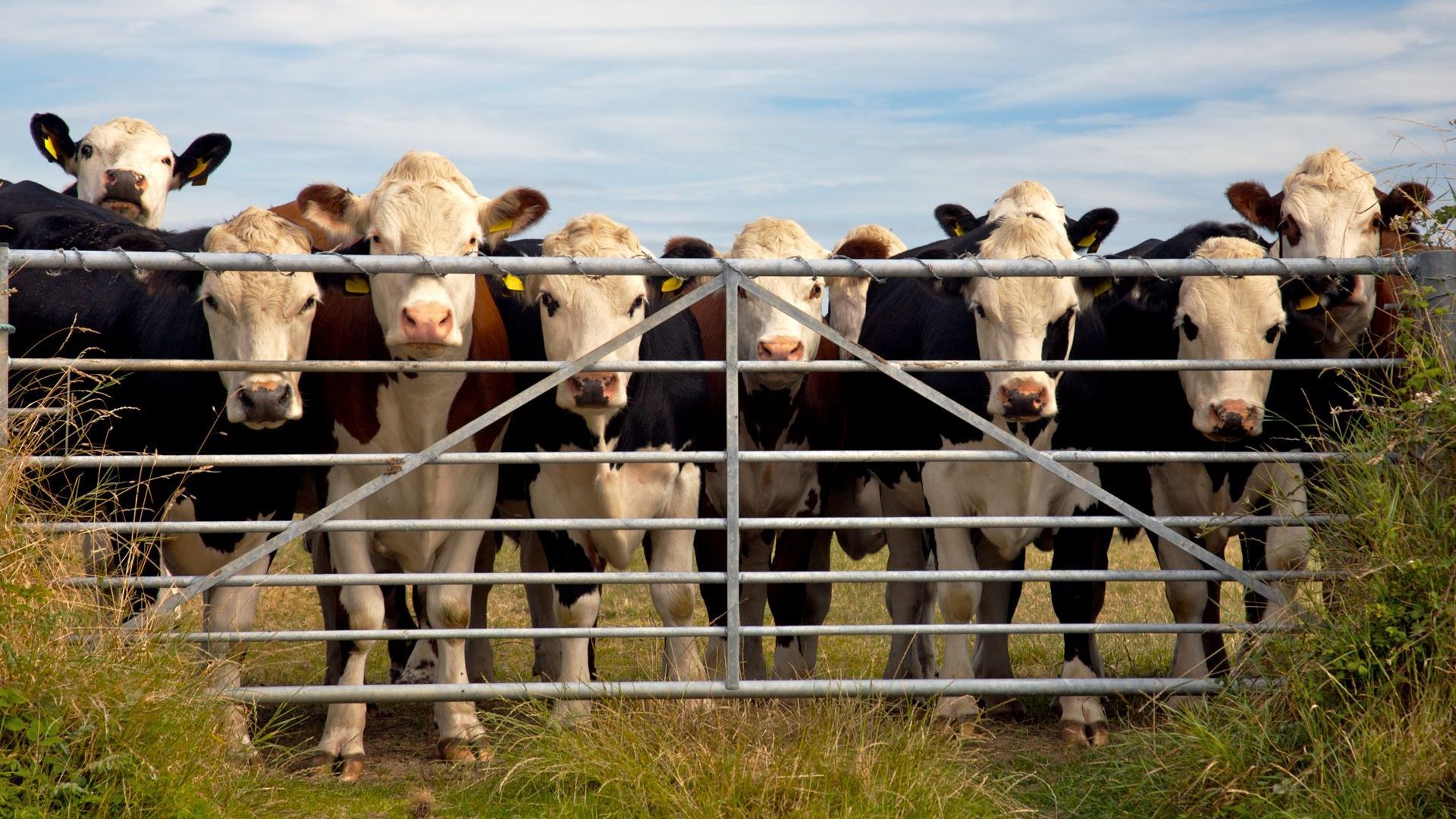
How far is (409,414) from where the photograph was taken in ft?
20.1

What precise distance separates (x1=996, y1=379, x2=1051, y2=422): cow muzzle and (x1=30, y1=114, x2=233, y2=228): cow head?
260 inches

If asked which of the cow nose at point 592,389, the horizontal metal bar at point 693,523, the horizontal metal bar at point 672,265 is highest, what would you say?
the horizontal metal bar at point 672,265

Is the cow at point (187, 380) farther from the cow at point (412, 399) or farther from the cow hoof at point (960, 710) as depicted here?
the cow hoof at point (960, 710)

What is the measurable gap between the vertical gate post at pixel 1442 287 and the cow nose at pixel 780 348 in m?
2.62

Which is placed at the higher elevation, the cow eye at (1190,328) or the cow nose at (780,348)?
the cow eye at (1190,328)

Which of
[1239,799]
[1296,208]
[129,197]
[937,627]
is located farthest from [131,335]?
[1296,208]

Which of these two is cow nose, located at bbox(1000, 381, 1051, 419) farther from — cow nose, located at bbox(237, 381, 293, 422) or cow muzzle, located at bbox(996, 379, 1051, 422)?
cow nose, located at bbox(237, 381, 293, 422)

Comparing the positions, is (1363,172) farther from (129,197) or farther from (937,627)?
(129,197)

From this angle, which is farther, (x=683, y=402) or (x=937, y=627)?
(x=683, y=402)

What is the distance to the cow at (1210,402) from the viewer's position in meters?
6.00

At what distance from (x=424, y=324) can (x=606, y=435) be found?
1.09 meters

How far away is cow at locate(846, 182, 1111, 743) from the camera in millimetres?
6125

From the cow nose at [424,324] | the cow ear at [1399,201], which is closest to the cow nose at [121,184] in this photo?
the cow nose at [424,324]

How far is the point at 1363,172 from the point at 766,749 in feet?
14.4
